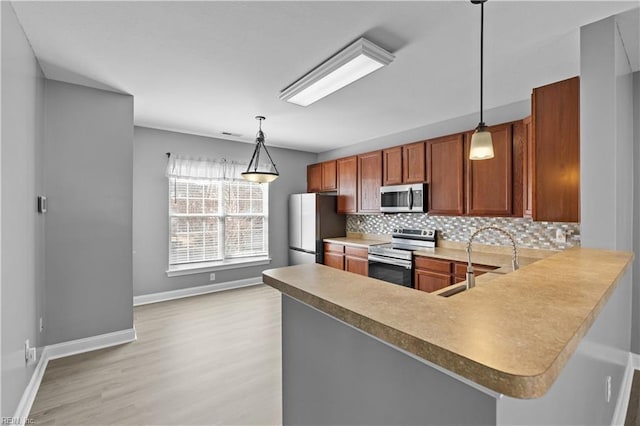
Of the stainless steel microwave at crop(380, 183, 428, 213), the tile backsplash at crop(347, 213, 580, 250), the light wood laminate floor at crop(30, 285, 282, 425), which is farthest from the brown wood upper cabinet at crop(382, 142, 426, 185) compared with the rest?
the light wood laminate floor at crop(30, 285, 282, 425)

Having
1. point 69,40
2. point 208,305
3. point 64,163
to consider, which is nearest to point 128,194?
point 64,163

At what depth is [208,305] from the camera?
4.35 metres

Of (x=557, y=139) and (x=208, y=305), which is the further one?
(x=208, y=305)

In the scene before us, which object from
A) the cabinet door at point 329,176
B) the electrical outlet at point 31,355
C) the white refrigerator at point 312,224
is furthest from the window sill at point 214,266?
A: the electrical outlet at point 31,355

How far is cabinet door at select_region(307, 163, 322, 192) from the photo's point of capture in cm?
591

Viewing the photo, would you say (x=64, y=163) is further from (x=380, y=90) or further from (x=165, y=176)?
(x=380, y=90)

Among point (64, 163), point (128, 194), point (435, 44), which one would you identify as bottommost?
point (128, 194)

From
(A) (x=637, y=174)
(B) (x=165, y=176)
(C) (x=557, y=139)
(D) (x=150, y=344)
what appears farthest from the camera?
(B) (x=165, y=176)

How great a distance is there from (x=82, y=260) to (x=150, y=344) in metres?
1.08

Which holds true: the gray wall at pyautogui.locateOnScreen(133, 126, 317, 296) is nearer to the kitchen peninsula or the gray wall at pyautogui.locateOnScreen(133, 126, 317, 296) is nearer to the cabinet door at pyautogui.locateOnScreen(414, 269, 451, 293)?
the cabinet door at pyautogui.locateOnScreen(414, 269, 451, 293)

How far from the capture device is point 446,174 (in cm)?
386

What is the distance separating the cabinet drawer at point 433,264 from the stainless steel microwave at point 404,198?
0.69m

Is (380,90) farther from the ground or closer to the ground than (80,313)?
farther from the ground

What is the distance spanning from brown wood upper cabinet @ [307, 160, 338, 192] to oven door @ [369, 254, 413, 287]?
1.77 metres
